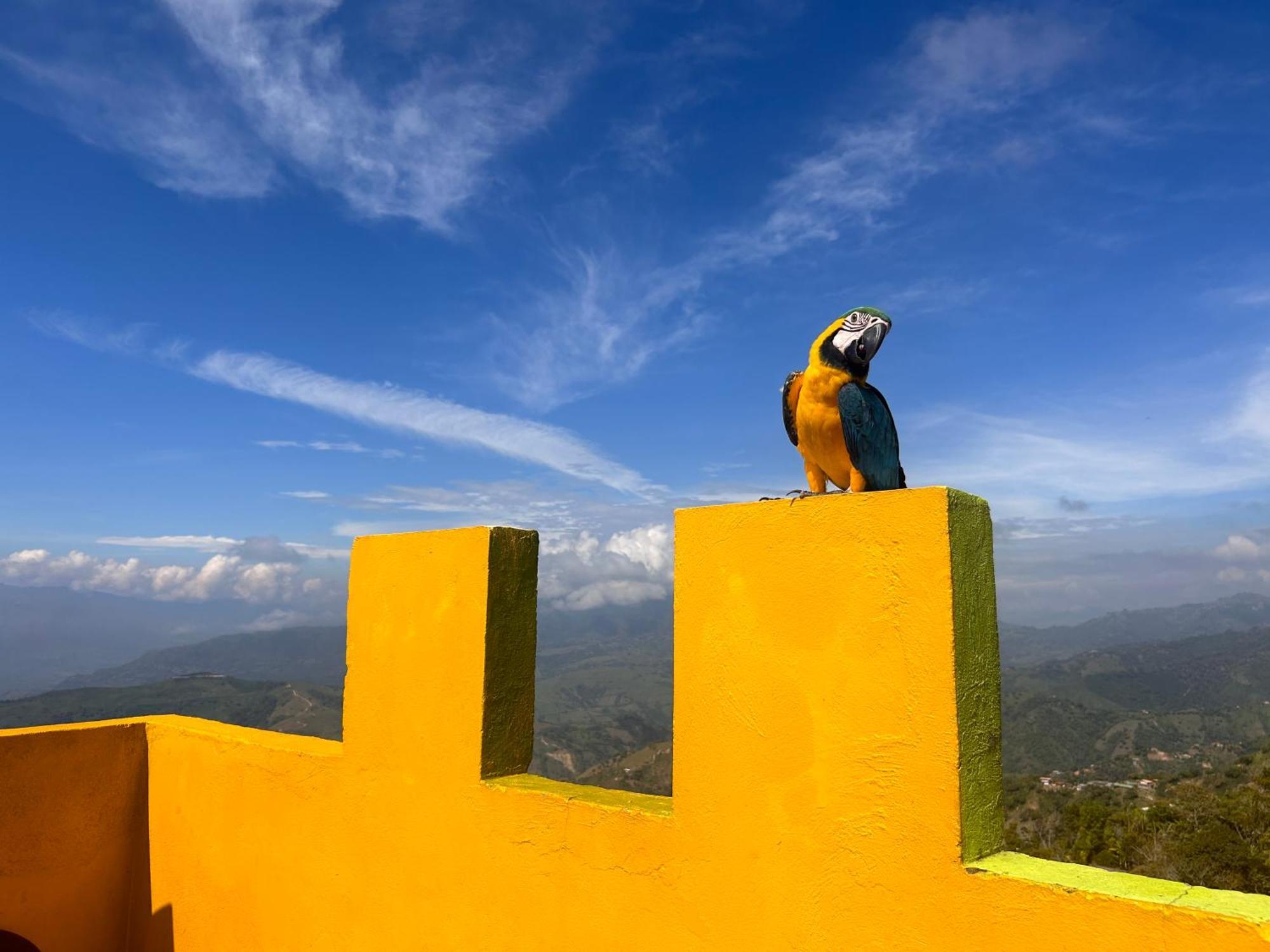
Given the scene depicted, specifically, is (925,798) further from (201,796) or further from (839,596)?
(201,796)

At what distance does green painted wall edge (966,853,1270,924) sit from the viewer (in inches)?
59.8

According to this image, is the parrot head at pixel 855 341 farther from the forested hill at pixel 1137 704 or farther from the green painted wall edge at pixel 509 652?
the forested hill at pixel 1137 704

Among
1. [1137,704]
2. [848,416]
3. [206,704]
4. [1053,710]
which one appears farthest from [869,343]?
[1137,704]

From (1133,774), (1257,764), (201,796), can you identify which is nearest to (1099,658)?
(1133,774)

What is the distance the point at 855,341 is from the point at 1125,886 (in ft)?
5.94

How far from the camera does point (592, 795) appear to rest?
2.59 m

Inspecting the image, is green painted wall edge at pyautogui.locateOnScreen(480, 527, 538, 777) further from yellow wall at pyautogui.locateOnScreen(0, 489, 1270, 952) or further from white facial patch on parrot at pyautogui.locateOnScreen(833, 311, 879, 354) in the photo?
white facial patch on parrot at pyautogui.locateOnScreen(833, 311, 879, 354)

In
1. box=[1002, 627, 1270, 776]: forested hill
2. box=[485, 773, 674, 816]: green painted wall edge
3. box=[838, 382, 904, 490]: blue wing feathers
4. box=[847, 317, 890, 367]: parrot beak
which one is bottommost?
box=[1002, 627, 1270, 776]: forested hill

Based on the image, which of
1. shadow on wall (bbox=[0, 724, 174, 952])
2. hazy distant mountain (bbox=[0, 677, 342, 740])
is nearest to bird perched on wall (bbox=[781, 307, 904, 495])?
shadow on wall (bbox=[0, 724, 174, 952])

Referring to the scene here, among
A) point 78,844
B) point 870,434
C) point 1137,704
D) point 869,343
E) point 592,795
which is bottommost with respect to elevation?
point 1137,704

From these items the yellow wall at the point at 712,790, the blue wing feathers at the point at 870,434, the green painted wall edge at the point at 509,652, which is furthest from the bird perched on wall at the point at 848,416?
the green painted wall edge at the point at 509,652

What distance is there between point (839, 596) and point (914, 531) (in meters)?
0.26

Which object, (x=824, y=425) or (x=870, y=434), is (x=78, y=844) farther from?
(x=870, y=434)

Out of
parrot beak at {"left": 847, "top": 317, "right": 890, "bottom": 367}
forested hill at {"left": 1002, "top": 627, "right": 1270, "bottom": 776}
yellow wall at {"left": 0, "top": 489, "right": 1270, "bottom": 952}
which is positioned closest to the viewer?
yellow wall at {"left": 0, "top": 489, "right": 1270, "bottom": 952}
